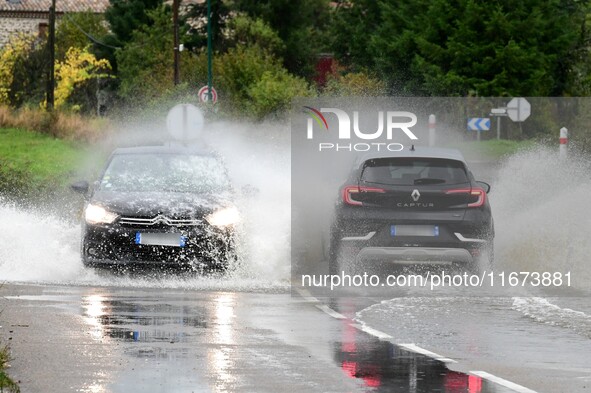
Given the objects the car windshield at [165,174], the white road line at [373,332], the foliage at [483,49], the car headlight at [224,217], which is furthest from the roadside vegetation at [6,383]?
the foliage at [483,49]

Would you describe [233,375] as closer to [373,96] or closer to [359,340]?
[359,340]

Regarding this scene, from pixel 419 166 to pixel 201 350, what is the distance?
635 centimetres

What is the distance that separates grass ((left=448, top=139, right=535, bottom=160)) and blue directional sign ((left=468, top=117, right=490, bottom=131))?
125 centimetres

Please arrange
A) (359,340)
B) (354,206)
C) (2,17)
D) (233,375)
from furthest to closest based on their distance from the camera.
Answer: (2,17)
(354,206)
(359,340)
(233,375)

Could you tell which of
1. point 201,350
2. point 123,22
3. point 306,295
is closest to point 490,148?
point 123,22

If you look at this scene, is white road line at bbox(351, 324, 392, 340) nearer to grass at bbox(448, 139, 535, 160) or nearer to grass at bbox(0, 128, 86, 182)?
grass at bbox(0, 128, 86, 182)

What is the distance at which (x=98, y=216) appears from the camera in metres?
19.9

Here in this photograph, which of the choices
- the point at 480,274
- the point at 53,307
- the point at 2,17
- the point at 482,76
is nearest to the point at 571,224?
the point at 480,274

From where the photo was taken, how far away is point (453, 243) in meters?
18.7

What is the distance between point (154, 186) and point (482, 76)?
210 ft

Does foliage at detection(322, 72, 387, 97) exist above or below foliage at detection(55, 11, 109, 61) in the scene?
below

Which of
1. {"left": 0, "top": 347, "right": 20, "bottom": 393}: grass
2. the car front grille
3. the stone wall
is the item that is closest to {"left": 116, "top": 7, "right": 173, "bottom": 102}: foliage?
the stone wall

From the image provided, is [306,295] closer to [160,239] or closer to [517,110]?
[160,239]

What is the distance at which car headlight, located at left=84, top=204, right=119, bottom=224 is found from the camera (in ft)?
64.9
